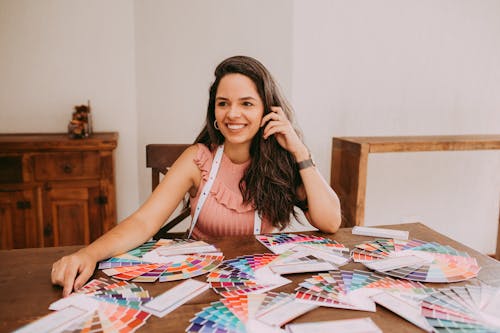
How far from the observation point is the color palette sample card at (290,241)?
3.88 ft

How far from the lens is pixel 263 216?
60.1 inches

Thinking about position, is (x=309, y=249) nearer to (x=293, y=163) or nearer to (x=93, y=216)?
(x=293, y=163)

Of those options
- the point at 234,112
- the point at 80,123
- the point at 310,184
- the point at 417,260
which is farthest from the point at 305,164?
the point at 80,123

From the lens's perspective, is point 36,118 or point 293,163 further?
point 36,118

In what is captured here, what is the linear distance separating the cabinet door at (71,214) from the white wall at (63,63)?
627 millimetres

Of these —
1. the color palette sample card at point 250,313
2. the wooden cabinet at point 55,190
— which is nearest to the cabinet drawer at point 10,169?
the wooden cabinet at point 55,190

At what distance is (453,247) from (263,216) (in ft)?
2.09

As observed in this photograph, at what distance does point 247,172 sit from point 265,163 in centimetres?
8

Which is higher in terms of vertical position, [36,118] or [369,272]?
[36,118]

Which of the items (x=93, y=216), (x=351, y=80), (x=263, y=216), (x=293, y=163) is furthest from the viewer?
(x=351, y=80)

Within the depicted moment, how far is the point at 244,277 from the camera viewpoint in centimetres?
97

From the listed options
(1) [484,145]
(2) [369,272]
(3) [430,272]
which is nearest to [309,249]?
(2) [369,272]

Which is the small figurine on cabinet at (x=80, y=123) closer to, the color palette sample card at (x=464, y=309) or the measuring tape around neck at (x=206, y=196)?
the measuring tape around neck at (x=206, y=196)

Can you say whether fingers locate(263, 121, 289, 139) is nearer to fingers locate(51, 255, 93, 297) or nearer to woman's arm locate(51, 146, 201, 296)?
woman's arm locate(51, 146, 201, 296)
